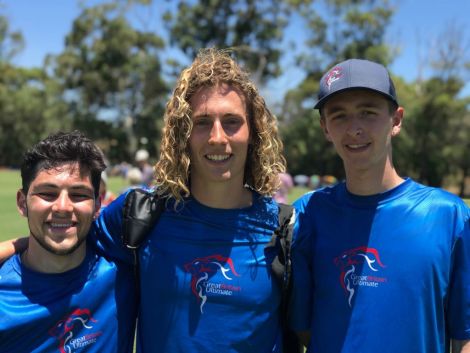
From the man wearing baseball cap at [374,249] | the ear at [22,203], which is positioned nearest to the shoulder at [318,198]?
the man wearing baseball cap at [374,249]

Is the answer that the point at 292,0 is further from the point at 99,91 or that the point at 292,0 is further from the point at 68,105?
the point at 68,105

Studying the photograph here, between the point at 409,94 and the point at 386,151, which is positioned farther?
the point at 409,94

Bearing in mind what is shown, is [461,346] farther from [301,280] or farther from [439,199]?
[301,280]

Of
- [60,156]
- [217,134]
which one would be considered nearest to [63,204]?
[60,156]

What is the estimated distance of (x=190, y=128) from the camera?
2.65 metres

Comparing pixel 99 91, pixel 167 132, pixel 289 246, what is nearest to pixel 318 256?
pixel 289 246

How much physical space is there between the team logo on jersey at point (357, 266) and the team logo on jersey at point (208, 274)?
1.73ft

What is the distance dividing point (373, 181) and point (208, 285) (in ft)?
3.26

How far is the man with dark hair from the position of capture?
2367 millimetres

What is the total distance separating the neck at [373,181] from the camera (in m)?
2.49

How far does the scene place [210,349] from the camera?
2.40m

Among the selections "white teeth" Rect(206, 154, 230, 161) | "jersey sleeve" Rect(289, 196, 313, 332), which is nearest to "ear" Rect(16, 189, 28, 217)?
"white teeth" Rect(206, 154, 230, 161)

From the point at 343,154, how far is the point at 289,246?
55 cm

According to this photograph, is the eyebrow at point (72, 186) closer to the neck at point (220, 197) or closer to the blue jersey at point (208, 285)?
the blue jersey at point (208, 285)
